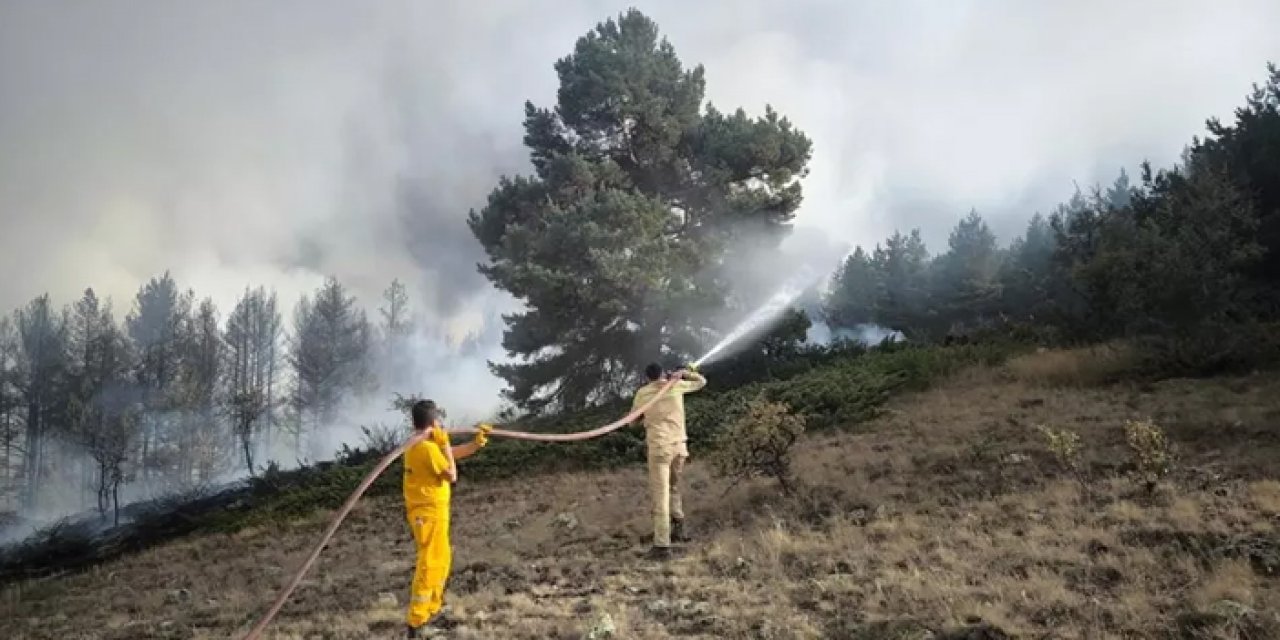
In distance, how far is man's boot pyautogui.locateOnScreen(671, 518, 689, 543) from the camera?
9.84 m

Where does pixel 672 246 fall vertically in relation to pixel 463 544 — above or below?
above

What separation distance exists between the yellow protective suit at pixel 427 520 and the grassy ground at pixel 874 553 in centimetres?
48

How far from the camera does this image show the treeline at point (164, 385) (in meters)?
45.5

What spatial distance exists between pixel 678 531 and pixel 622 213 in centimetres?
1511

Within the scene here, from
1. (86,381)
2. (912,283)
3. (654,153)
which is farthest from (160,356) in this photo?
(912,283)

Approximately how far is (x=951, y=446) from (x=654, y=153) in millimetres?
18541

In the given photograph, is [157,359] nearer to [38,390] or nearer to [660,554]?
[38,390]

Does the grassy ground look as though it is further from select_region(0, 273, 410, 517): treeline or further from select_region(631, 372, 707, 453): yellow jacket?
select_region(0, 273, 410, 517): treeline

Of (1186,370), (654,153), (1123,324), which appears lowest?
(1186,370)

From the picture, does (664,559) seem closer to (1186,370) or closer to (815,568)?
(815,568)

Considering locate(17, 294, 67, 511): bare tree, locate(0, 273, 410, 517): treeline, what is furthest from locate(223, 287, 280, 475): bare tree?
locate(17, 294, 67, 511): bare tree

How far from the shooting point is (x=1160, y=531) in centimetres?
719

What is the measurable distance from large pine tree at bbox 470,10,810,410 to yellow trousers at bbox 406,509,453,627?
16.9 meters

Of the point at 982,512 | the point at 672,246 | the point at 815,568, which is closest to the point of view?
the point at 815,568
